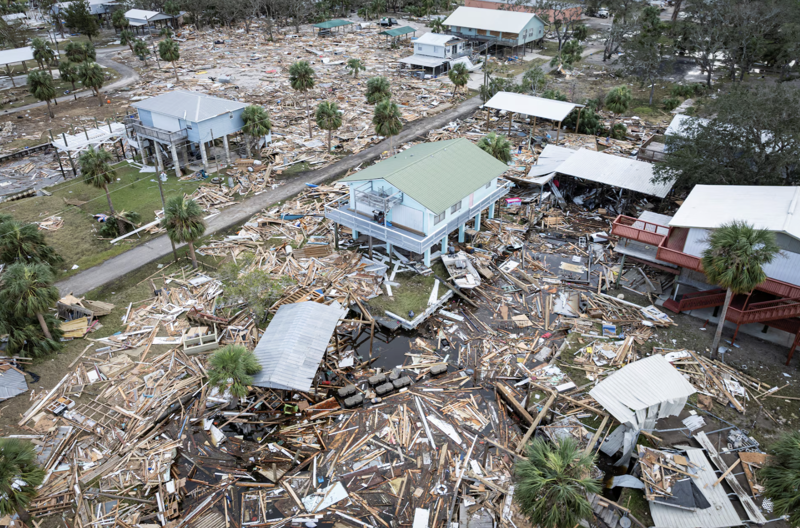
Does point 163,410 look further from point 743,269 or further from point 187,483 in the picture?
point 743,269

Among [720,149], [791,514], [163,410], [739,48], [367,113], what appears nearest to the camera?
[791,514]

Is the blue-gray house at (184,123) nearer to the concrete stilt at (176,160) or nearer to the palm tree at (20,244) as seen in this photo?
the concrete stilt at (176,160)

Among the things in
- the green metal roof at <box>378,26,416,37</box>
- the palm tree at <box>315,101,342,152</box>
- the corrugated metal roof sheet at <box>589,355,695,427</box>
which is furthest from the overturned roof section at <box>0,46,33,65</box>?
the corrugated metal roof sheet at <box>589,355,695,427</box>

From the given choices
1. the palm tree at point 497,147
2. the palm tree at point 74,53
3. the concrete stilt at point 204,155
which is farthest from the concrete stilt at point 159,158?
the palm tree at point 74,53

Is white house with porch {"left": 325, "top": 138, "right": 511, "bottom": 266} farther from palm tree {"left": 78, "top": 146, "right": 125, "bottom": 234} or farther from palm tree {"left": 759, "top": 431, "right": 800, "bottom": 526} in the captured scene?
palm tree {"left": 759, "top": 431, "right": 800, "bottom": 526}

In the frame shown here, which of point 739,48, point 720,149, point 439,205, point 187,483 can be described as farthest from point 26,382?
point 739,48
